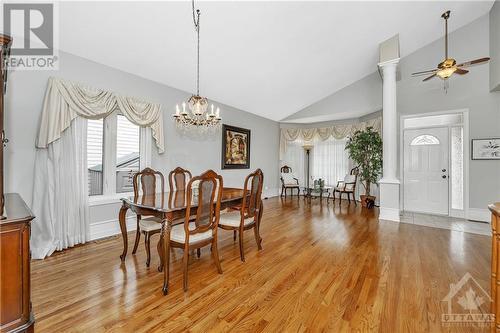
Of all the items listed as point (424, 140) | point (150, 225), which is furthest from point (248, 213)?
point (424, 140)

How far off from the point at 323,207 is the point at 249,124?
3080 millimetres

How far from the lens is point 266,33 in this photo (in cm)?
381

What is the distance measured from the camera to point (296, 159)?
8.14 meters

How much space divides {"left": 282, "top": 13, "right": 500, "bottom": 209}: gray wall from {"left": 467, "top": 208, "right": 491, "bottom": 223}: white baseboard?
10 centimetres

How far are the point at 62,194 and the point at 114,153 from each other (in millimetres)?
946

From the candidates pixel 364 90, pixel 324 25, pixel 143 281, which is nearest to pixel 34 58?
pixel 143 281

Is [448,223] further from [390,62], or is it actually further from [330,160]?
[330,160]

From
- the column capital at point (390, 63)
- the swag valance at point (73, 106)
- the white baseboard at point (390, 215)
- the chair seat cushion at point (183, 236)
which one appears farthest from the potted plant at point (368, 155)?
the swag valance at point (73, 106)

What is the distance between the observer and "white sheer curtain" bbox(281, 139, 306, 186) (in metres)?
Result: 8.05

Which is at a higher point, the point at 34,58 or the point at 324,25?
the point at 324,25

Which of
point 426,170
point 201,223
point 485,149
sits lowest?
point 201,223

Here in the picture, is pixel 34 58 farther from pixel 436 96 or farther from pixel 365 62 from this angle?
pixel 436 96

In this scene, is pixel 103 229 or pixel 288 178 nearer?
pixel 103 229
